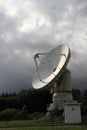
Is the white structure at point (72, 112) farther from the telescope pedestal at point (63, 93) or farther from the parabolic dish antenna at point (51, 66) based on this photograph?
the parabolic dish antenna at point (51, 66)

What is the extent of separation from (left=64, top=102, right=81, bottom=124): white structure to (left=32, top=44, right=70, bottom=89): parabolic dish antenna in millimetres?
5509

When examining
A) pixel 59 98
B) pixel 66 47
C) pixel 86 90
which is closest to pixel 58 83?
pixel 59 98

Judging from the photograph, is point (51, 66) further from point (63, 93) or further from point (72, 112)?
point (72, 112)

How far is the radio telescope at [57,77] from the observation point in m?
60.3

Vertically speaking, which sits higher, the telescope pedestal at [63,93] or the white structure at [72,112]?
the telescope pedestal at [63,93]

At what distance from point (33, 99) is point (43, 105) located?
342cm

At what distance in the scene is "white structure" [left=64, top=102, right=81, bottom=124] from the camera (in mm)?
60409

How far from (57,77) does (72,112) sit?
6530 mm

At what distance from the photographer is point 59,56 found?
2468 inches

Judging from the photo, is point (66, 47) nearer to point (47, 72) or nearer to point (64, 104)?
point (47, 72)

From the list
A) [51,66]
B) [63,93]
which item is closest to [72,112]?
[63,93]

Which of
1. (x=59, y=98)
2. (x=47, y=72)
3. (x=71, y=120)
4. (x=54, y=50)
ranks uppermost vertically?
(x=54, y=50)

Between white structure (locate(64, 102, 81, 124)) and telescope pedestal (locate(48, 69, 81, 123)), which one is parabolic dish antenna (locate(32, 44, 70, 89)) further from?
white structure (locate(64, 102, 81, 124))

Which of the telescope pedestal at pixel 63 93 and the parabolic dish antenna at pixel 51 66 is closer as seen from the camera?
the parabolic dish antenna at pixel 51 66
